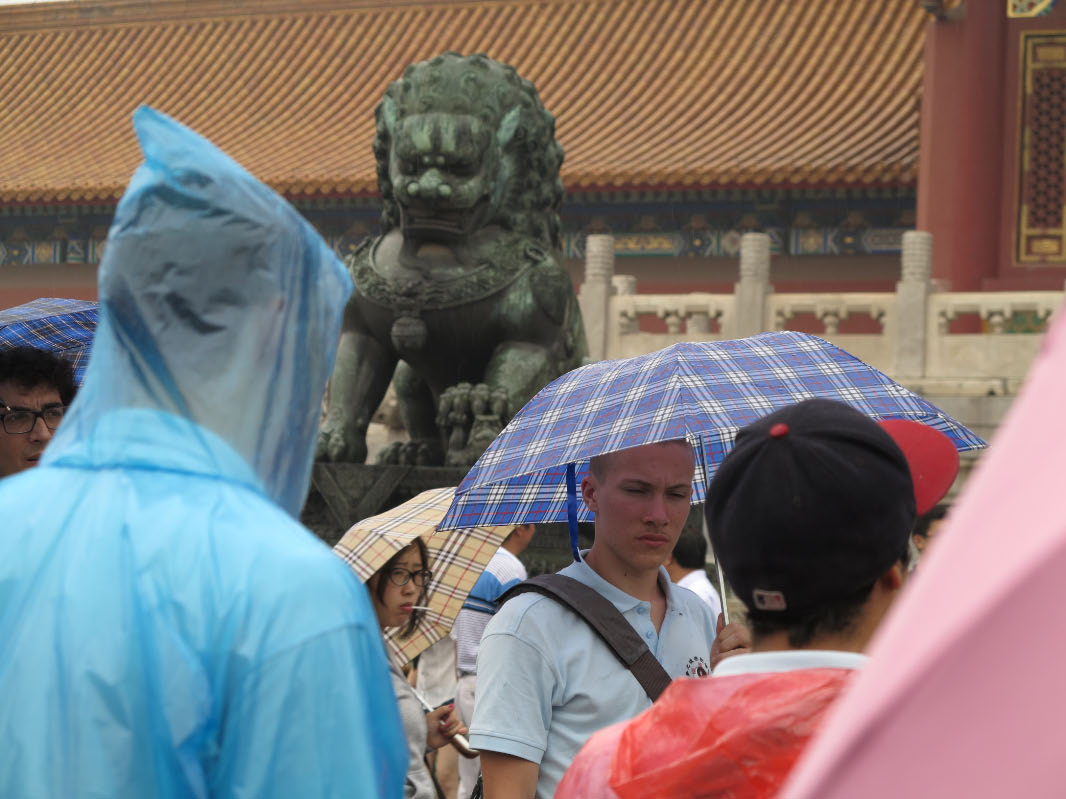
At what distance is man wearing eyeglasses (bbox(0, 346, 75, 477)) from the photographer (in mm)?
2799

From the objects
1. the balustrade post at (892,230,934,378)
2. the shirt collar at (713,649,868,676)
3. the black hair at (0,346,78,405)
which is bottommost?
the balustrade post at (892,230,934,378)

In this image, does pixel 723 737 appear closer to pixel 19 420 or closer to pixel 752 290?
pixel 19 420

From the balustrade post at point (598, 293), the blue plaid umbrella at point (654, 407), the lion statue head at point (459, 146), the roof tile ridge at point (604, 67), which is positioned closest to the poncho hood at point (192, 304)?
the blue plaid umbrella at point (654, 407)

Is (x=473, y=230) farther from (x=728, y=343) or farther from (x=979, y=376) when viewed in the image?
(x=979, y=376)

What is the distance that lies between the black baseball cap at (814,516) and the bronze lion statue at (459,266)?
142 inches

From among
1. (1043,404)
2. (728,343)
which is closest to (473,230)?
(728,343)

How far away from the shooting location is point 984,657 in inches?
27.6

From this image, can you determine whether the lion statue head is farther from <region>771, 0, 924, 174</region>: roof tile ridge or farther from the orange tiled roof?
<region>771, 0, 924, 174</region>: roof tile ridge

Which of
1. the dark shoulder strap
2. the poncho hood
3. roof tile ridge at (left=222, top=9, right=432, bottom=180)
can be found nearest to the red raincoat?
the poncho hood

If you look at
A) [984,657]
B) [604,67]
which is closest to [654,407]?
[984,657]

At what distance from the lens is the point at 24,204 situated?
1527 cm

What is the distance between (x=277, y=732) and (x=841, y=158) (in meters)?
12.8

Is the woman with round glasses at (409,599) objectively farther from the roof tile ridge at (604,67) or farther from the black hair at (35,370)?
the roof tile ridge at (604,67)

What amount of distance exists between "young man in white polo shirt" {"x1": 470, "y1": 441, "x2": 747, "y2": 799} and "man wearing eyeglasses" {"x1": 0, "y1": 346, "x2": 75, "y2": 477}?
3.27ft
